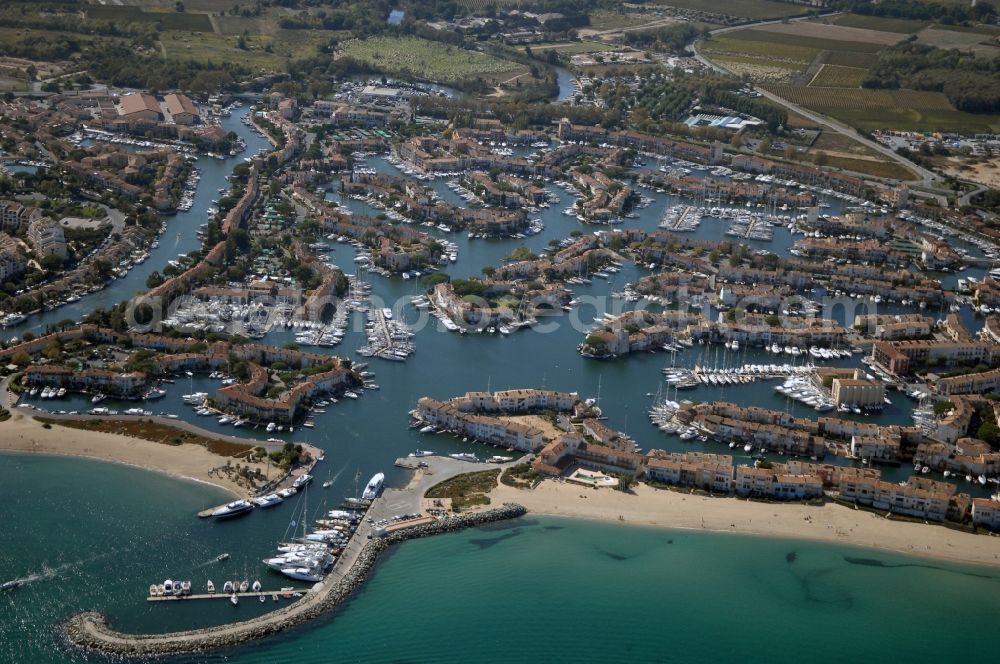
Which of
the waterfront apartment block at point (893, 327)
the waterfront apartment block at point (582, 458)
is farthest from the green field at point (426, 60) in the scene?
the waterfront apartment block at point (582, 458)

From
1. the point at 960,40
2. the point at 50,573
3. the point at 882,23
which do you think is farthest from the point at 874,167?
the point at 50,573

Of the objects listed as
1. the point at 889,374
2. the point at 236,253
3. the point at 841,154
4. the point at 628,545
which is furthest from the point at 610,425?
the point at 841,154

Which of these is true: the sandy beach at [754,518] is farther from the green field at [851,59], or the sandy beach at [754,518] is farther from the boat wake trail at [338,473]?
the green field at [851,59]

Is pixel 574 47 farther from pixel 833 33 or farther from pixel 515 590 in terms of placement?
pixel 515 590

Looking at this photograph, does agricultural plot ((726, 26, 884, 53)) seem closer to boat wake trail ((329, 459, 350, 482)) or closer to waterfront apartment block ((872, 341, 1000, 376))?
waterfront apartment block ((872, 341, 1000, 376))

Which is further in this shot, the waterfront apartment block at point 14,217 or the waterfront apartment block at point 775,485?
the waterfront apartment block at point 14,217

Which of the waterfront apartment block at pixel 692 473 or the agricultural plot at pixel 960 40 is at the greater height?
the agricultural plot at pixel 960 40

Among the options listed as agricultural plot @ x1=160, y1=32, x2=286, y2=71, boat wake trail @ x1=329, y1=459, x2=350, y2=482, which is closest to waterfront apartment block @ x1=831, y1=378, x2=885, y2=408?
boat wake trail @ x1=329, y1=459, x2=350, y2=482
